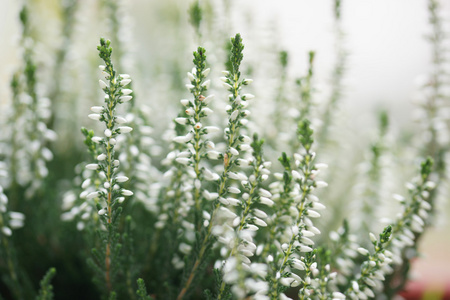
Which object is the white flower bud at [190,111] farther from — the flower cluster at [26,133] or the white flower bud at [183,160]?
the flower cluster at [26,133]

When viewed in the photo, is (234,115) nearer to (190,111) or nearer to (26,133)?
(190,111)

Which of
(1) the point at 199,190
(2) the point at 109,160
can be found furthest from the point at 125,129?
(1) the point at 199,190

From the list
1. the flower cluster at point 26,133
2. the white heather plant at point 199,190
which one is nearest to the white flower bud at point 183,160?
the white heather plant at point 199,190

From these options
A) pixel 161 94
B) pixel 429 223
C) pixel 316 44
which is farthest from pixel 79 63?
pixel 429 223

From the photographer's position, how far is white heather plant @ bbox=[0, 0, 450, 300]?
450 mm

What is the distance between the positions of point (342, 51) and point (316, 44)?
0.44 ft

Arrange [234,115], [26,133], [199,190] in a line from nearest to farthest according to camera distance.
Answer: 1. [234,115]
2. [199,190]
3. [26,133]

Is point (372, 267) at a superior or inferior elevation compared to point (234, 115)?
inferior

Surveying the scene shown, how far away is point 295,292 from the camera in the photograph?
0.82 m

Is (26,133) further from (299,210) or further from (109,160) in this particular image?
(299,210)

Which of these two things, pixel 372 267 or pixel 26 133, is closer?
pixel 372 267

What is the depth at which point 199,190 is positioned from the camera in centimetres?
54

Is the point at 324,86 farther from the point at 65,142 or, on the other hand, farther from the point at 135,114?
the point at 65,142

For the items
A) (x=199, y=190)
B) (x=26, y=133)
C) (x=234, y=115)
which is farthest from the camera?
(x=26, y=133)
